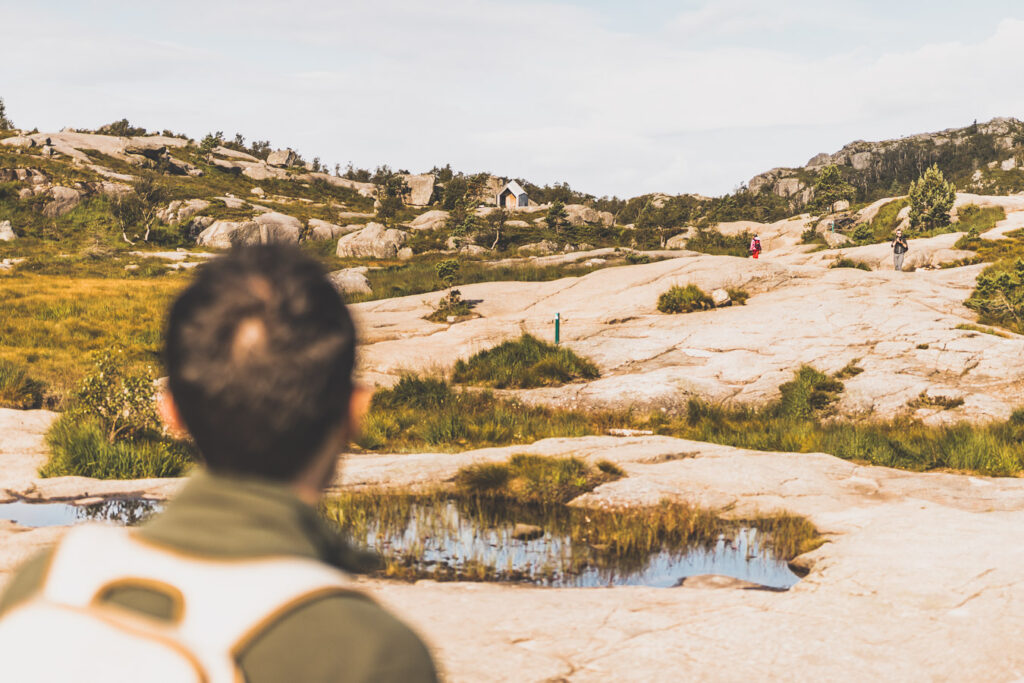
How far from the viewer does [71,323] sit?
21562mm

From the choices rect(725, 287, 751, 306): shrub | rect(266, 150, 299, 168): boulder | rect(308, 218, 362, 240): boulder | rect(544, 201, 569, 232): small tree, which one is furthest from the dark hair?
rect(266, 150, 299, 168): boulder

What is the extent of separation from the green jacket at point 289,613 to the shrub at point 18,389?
13.9 meters

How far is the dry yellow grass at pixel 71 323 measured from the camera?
17125mm

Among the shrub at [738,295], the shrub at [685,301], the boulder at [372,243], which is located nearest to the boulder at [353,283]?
the shrub at [685,301]

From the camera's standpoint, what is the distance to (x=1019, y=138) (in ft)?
539

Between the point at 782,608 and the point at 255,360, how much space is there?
5.34 metres

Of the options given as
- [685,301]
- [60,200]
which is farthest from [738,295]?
[60,200]

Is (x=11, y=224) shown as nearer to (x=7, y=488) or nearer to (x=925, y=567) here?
Answer: (x=7, y=488)

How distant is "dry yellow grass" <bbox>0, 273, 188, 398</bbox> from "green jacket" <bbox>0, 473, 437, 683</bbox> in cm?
1462

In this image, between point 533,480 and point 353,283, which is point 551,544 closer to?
point 533,480

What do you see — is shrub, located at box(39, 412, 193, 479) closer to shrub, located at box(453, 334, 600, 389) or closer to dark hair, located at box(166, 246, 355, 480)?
shrub, located at box(453, 334, 600, 389)

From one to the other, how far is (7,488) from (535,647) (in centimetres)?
677

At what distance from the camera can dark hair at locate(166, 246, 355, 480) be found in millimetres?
1293

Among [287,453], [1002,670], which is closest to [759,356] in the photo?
[1002,670]
